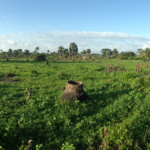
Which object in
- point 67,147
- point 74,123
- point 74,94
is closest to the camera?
point 67,147

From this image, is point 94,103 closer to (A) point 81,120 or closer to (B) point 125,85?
(A) point 81,120

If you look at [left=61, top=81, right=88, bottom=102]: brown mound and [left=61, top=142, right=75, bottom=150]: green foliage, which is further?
[left=61, top=81, right=88, bottom=102]: brown mound

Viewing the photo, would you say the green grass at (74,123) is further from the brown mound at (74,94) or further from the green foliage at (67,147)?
the brown mound at (74,94)

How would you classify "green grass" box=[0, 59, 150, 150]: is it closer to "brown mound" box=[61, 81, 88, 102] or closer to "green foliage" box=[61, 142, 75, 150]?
"green foliage" box=[61, 142, 75, 150]

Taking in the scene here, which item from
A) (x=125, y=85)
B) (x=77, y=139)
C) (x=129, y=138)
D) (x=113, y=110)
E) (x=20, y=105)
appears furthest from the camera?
(x=125, y=85)

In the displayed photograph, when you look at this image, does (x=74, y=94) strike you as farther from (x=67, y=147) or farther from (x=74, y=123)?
(x=67, y=147)

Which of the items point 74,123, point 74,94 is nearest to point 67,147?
point 74,123

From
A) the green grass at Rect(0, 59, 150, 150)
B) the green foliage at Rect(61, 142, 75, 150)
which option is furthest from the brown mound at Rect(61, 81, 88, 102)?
the green foliage at Rect(61, 142, 75, 150)

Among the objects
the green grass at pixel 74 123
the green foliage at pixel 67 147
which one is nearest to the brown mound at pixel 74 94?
the green grass at pixel 74 123

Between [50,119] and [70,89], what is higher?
[70,89]

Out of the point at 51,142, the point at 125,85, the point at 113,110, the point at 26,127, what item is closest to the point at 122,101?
the point at 113,110

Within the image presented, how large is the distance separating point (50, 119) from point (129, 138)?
3704 mm

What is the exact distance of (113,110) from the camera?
24.8 feet

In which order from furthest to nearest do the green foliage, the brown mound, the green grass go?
1. the brown mound
2. the green grass
3. the green foliage
